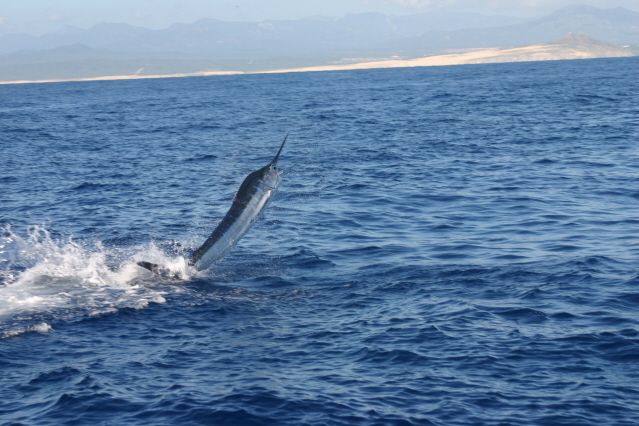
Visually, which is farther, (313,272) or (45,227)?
(45,227)

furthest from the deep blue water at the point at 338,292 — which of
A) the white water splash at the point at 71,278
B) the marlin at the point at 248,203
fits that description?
the marlin at the point at 248,203

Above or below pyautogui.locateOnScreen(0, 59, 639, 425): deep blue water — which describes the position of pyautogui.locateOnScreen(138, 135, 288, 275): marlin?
above

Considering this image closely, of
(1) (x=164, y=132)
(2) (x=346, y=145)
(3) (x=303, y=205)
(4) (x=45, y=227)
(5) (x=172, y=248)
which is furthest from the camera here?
(1) (x=164, y=132)

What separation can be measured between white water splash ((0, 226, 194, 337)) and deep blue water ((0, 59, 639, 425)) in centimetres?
9

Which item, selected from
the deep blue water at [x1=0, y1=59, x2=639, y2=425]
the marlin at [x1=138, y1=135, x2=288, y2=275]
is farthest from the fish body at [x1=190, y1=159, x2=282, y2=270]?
the deep blue water at [x1=0, y1=59, x2=639, y2=425]

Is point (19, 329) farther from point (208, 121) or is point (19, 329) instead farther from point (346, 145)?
point (208, 121)

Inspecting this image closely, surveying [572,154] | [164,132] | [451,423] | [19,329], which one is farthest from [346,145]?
[451,423]

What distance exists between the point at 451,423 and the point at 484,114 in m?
57.0

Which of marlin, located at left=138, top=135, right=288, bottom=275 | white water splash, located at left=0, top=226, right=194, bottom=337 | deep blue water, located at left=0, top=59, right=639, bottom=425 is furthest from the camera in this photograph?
marlin, located at left=138, top=135, right=288, bottom=275

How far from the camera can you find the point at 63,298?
886 inches

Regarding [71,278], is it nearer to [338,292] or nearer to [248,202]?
[248,202]

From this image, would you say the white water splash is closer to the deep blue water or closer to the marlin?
the deep blue water

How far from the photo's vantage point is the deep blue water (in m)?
15.7

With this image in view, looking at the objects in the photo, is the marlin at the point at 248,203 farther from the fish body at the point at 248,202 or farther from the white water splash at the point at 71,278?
the white water splash at the point at 71,278
